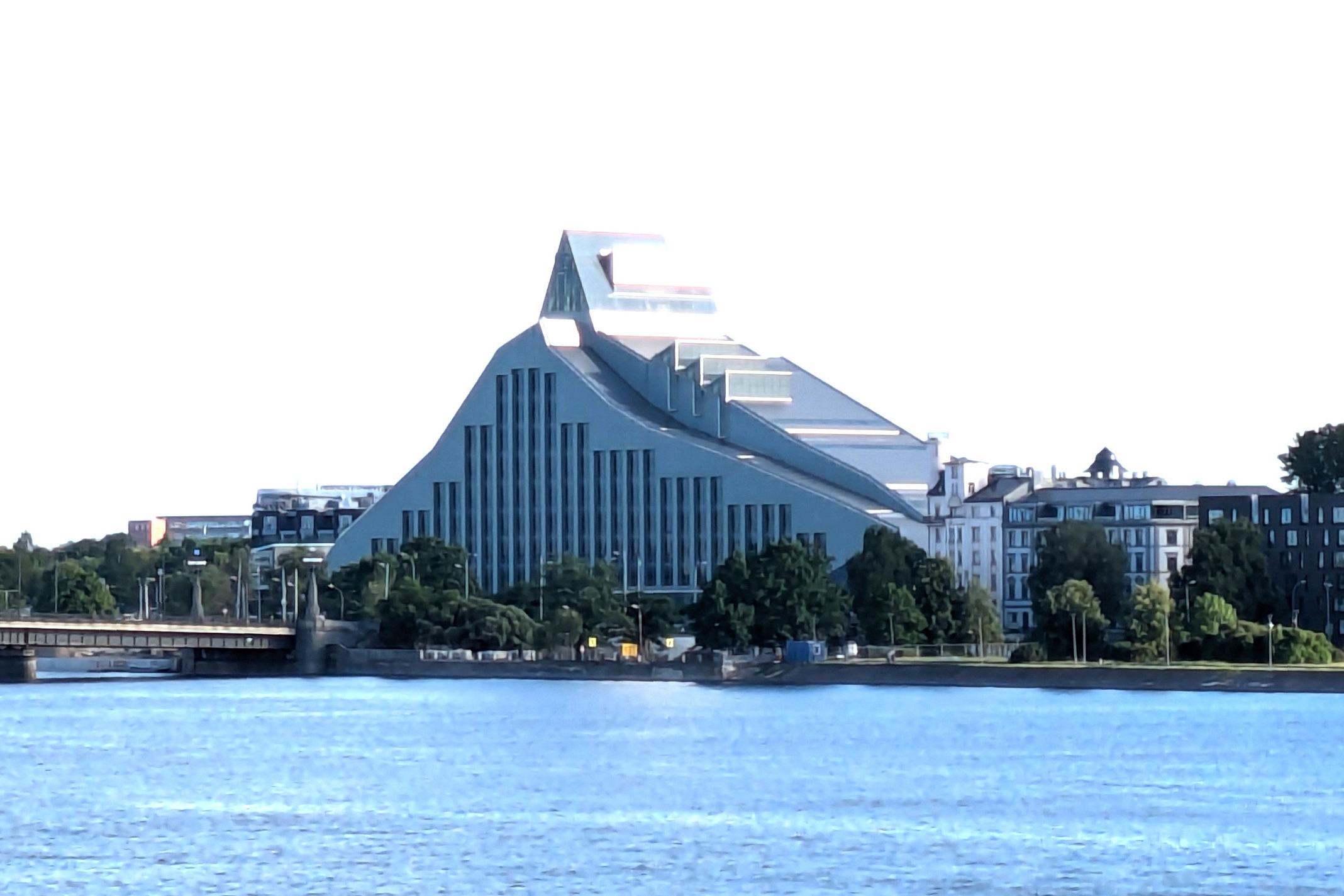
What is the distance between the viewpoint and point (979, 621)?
152 meters

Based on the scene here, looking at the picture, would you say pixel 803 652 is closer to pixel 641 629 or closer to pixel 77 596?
pixel 641 629

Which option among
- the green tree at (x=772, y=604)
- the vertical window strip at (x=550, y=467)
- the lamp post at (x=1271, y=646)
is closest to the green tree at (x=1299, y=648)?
the lamp post at (x=1271, y=646)

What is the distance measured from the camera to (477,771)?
83.8 m

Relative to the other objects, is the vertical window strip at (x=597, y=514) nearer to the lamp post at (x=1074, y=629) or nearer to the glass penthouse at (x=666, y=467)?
the glass penthouse at (x=666, y=467)

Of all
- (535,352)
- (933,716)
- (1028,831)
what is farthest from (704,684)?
(1028,831)

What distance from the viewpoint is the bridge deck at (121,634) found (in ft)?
479

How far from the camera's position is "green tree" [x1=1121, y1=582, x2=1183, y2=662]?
→ 434 feet

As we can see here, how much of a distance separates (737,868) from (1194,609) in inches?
3107

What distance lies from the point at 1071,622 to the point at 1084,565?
15.6 metres

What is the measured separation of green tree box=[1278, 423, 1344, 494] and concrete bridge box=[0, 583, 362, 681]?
54.6m

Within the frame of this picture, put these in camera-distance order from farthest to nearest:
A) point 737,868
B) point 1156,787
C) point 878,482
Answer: point 878,482 → point 1156,787 → point 737,868

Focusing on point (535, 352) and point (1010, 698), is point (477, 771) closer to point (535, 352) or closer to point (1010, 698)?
point (1010, 698)

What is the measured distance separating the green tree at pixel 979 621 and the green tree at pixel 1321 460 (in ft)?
82.2

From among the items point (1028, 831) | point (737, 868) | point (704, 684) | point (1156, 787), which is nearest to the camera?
point (737, 868)
